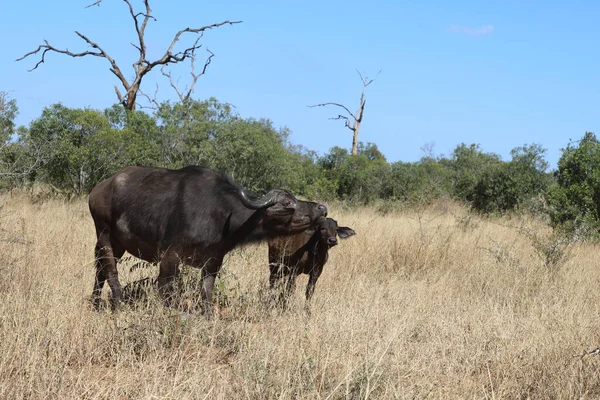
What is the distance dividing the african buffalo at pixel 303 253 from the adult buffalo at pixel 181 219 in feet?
1.14

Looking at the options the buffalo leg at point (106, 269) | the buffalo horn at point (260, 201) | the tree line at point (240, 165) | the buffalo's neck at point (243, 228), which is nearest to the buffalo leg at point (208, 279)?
the buffalo's neck at point (243, 228)

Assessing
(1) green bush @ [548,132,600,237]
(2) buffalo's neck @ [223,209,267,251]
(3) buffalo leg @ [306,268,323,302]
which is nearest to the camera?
(2) buffalo's neck @ [223,209,267,251]

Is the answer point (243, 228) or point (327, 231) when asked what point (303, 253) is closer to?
point (327, 231)

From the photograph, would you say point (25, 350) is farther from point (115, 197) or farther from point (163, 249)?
point (115, 197)

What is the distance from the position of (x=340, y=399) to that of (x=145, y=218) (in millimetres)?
3264

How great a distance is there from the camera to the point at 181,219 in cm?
653

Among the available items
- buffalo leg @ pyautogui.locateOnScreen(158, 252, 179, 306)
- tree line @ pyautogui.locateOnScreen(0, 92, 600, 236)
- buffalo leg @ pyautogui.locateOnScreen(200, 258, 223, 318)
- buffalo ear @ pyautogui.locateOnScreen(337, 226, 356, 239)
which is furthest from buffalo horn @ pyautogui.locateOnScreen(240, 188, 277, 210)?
tree line @ pyautogui.locateOnScreen(0, 92, 600, 236)

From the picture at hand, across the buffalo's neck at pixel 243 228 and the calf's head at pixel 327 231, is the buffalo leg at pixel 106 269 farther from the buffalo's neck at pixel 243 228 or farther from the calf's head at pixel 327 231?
A: the calf's head at pixel 327 231

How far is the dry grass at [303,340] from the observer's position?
14.5 ft

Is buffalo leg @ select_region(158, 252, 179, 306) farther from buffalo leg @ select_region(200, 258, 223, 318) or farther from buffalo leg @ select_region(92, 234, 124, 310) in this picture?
buffalo leg @ select_region(92, 234, 124, 310)

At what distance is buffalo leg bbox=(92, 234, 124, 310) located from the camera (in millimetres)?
7012

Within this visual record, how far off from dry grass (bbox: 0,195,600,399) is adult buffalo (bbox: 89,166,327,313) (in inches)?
19.1

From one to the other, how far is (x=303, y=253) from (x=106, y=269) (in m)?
2.22

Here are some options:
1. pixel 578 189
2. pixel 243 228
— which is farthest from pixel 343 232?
pixel 578 189
